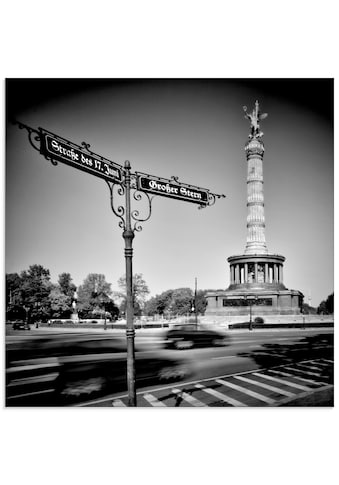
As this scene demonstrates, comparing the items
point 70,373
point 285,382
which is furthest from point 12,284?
point 285,382

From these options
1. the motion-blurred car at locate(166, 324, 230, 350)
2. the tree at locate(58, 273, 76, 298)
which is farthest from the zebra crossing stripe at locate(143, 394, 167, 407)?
the motion-blurred car at locate(166, 324, 230, 350)

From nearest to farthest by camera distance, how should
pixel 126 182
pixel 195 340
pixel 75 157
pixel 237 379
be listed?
pixel 75 157
pixel 126 182
pixel 237 379
pixel 195 340

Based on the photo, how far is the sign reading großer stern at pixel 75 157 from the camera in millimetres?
5355

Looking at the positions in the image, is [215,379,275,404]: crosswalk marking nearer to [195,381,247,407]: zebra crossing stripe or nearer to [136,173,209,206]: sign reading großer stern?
[195,381,247,407]: zebra crossing stripe

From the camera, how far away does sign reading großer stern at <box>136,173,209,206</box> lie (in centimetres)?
639

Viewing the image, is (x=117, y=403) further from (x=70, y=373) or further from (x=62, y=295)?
(x=62, y=295)

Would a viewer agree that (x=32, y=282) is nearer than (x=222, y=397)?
Result: No

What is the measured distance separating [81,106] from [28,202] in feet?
8.78

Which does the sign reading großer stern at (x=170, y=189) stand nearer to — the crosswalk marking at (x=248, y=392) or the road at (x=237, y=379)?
the road at (x=237, y=379)

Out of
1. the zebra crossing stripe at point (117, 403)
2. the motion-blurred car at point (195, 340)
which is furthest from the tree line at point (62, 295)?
the zebra crossing stripe at point (117, 403)

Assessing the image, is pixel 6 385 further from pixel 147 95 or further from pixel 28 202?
pixel 147 95

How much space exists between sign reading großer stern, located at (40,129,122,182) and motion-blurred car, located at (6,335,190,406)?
5.18m

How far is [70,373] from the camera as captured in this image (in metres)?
10.2

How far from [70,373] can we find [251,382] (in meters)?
4.63
